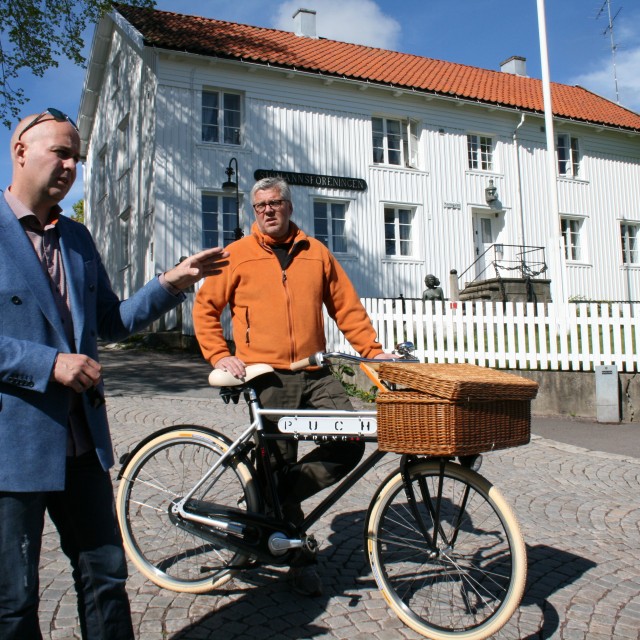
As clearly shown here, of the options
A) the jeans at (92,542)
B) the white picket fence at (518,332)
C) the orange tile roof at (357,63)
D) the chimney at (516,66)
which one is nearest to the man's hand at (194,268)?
the jeans at (92,542)

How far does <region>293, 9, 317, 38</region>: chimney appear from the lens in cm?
2356

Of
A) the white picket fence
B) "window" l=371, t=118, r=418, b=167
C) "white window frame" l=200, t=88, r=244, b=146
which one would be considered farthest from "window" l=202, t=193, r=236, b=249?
the white picket fence

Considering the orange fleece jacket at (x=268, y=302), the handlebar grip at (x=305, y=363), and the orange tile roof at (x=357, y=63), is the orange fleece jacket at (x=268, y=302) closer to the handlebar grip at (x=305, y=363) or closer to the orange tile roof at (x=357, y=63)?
the handlebar grip at (x=305, y=363)

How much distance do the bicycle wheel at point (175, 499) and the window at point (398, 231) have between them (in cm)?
1728

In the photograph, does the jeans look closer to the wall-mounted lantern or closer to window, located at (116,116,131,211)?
window, located at (116,116,131,211)

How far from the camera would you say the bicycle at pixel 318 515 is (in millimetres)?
3072

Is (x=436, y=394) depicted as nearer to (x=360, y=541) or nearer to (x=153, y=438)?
(x=153, y=438)

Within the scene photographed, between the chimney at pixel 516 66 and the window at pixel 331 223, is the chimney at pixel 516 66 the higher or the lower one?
the higher one

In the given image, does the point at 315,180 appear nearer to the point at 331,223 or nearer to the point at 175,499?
the point at 331,223

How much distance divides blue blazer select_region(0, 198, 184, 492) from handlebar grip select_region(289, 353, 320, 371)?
128cm

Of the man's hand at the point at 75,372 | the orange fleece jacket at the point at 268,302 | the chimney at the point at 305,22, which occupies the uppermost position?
the chimney at the point at 305,22

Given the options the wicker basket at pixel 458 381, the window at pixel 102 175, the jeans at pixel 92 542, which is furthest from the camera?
the window at pixel 102 175

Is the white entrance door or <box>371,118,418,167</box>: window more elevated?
<box>371,118,418,167</box>: window

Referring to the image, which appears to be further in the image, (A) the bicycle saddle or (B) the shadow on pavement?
(A) the bicycle saddle
